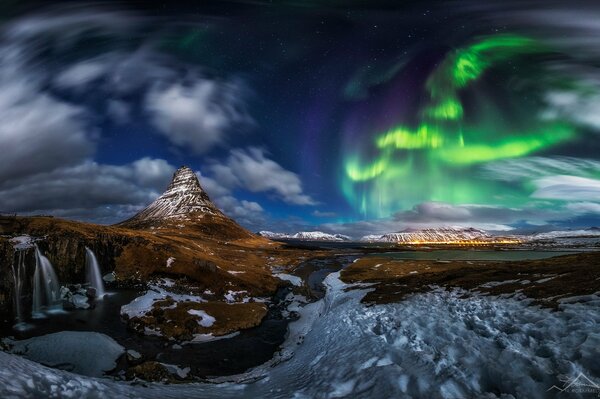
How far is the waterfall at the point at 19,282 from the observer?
34.3 m

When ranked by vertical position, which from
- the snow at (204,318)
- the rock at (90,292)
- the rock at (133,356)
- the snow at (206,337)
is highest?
the rock at (90,292)

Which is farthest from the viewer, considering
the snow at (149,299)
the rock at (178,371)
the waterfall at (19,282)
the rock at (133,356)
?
the snow at (149,299)

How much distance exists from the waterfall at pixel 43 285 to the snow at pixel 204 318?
20049 millimetres

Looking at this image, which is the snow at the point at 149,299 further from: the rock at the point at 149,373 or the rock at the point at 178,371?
the rock at the point at 149,373

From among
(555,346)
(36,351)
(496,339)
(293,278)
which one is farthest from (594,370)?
(293,278)

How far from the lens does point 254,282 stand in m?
57.9

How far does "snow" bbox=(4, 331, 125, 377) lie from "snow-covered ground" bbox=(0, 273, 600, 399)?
13.3 m

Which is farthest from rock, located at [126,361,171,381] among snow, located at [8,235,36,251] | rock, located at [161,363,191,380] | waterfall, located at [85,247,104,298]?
snow, located at [8,235,36,251]

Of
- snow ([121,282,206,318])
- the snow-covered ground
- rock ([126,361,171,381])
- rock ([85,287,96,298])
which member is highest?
the snow-covered ground

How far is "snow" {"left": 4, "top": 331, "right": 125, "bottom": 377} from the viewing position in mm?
22656

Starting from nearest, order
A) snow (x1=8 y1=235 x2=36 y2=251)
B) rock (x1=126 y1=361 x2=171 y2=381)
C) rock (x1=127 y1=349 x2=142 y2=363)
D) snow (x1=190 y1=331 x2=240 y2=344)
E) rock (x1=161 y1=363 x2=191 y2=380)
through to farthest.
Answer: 1. rock (x1=126 y1=361 x2=171 y2=381)
2. rock (x1=161 y1=363 x2=191 y2=380)
3. rock (x1=127 y1=349 x2=142 y2=363)
4. snow (x1=190 y1=331 x2=240 y2=344)
5. snow (x1=8 y1=235 x2=36 y2=251)

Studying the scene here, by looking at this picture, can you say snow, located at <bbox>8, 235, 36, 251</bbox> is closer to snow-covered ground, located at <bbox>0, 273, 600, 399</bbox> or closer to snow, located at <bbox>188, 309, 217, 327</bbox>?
snow, located at <bbox>188, 309, 217, 327</bbox>

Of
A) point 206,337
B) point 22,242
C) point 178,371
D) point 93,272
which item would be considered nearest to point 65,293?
point 93,272

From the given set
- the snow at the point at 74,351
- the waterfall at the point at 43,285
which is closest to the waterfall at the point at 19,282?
the waterfall at the point at 43,285
